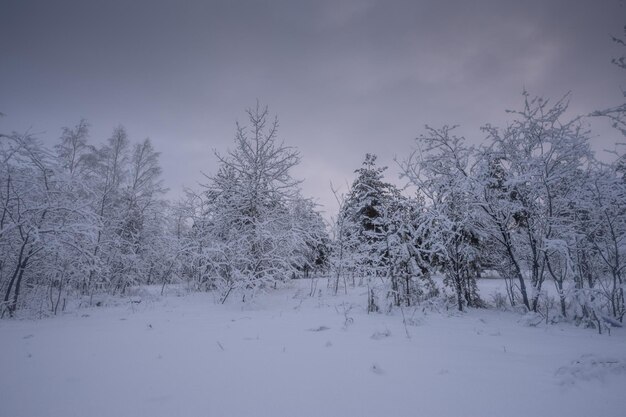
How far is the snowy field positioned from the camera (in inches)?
79.0

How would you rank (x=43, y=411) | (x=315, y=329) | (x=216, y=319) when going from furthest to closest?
(x=216, y=319), (x=315, y=329), (x=43, y=411)

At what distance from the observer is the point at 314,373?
2.64m

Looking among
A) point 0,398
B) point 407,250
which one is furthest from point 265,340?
point 407,250

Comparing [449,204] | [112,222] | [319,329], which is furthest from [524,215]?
[112,222]

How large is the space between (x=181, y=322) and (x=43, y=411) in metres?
3.67

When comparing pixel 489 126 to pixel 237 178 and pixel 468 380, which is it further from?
pixel 237 178

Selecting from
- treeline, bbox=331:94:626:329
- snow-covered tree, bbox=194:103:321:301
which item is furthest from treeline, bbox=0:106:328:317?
treeline, bbox=331:94:626:329

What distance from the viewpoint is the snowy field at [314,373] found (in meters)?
2.01

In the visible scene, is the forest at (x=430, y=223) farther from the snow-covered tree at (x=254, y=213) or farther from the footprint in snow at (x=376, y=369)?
the footprint in snow at (x=376, y=369)

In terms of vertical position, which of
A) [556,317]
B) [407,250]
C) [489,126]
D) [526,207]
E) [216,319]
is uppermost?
[489,126]

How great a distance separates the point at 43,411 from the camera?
2037 millimetres

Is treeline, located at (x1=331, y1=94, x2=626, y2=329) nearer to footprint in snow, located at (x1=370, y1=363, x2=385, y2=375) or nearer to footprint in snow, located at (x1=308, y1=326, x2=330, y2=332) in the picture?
footprint in snow, located at (x1=308, y1=326, x2=330, y2=332)

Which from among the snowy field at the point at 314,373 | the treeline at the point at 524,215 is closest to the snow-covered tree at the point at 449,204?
the treeline at the point at 524,215

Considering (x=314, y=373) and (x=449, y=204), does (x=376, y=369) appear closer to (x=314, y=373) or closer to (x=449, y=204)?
(x=314, y=373)
